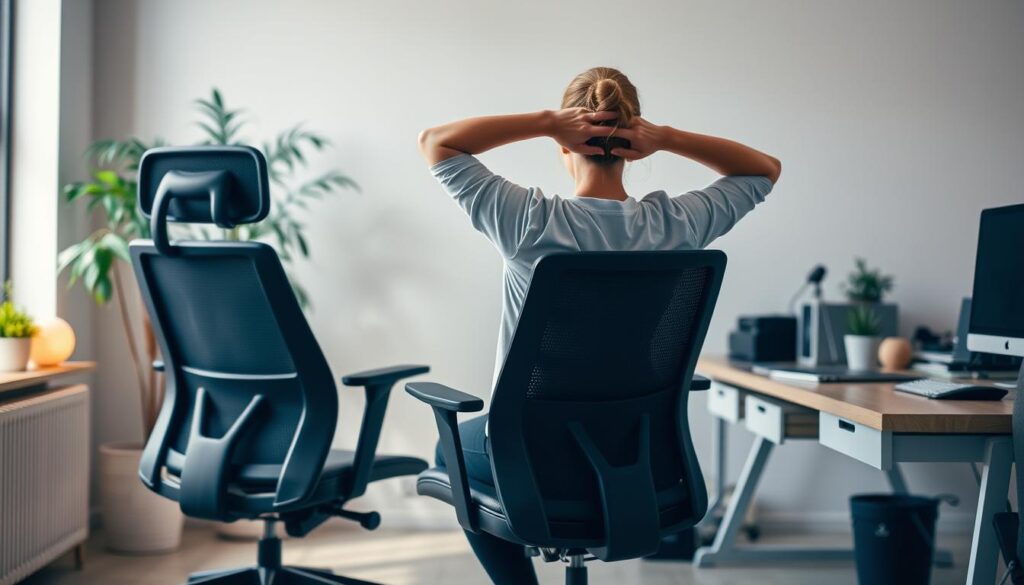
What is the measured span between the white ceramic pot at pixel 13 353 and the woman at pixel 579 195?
5.41ft

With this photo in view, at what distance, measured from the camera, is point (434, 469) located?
6.30 ft

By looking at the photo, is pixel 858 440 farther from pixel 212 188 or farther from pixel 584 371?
pixel 212 188

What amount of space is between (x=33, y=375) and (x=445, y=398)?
168 cm

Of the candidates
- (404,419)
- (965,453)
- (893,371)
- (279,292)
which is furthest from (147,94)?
(965,453)

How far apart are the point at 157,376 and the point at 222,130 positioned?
947 mm

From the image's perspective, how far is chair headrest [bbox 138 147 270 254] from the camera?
2.00 metres

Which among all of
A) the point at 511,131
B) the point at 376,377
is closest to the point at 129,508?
the point at 376,377

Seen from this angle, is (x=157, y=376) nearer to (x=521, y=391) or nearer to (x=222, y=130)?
(x=222, y=130)

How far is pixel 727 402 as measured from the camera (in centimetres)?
318

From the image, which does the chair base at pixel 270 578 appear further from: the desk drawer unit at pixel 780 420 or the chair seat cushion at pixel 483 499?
the desk drawer unit at pixel 780 420

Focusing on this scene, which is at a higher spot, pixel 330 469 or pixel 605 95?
pixel 605 95

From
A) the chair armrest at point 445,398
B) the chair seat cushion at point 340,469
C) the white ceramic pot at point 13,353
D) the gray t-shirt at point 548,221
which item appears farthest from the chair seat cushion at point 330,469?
the white ceramic pot at point 13,353

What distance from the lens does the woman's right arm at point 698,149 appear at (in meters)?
1.84

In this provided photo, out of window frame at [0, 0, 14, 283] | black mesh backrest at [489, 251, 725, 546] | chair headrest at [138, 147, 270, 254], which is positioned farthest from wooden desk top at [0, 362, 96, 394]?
black mesh backrest at [489, 251, 725, 546]
